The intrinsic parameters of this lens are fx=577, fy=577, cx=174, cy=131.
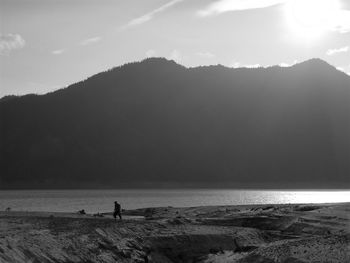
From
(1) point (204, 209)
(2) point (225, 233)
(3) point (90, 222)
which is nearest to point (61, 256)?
(3) point (90, 222)

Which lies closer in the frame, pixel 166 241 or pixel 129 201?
pixel 166 241

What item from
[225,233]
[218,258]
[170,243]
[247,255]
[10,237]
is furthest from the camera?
[225,233]

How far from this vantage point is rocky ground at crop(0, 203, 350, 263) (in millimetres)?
23547

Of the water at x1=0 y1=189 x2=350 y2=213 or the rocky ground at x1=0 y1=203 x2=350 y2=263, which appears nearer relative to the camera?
the rocky ground at x1=0 y1=203 x2=350 y2=263

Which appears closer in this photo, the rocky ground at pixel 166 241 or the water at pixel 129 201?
the rocky ground at pixel 166 241

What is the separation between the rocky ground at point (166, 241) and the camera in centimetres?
2355

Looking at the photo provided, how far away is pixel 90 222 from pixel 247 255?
29.4 feet

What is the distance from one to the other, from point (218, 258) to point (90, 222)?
722cm

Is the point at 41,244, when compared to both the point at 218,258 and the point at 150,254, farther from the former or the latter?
the point at 218,258

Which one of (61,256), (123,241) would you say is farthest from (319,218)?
(61,256)

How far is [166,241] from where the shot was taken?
2927 cm

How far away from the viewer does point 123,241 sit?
27703 mm

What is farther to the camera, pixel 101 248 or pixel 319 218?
pixel 319 218

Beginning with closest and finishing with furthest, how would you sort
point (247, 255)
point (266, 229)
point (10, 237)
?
1. point (10, 237)
2. point (247, 255)
3. point (266, 229)
